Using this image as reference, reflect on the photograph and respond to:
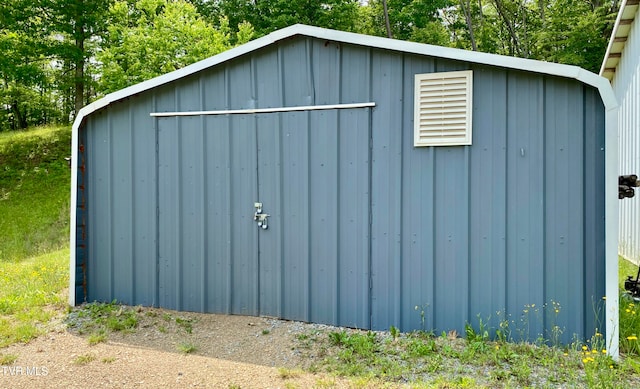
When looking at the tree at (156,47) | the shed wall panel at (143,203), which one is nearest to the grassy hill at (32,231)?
the shed wall panel at (143,203)

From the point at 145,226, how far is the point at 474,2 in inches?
793

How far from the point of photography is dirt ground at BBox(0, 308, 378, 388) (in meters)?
3.36

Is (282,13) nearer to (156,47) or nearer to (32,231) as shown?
(156,47)

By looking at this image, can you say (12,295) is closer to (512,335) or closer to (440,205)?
(440,205)

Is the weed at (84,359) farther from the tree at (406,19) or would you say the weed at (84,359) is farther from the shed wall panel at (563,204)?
the tree at (406,19)

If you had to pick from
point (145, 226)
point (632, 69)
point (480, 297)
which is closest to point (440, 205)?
point (480, 297)

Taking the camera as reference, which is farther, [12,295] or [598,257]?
[12,295]

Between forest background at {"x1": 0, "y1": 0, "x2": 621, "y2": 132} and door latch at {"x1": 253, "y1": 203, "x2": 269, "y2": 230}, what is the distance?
740cm

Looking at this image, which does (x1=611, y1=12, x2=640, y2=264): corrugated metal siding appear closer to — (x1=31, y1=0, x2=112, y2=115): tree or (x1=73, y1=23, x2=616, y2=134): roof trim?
(x1=73, y1=23, x2=616, y2=134): roof trim

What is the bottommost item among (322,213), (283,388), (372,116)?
(283,388)

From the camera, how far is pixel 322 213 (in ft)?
14.6

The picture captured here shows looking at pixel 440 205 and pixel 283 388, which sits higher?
pixel 440 205

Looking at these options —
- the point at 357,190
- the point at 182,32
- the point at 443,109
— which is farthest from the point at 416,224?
the point at 182,32

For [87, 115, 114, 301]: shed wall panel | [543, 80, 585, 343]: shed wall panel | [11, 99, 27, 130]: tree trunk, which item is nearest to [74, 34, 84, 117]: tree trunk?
[11, 99, 27, 130]: tree trunk
